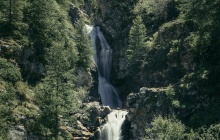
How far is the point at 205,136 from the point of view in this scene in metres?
50.5

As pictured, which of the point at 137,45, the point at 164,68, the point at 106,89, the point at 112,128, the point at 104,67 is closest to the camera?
the point at 112,128

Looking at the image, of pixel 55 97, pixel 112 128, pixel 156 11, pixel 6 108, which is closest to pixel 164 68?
pixel 112 128

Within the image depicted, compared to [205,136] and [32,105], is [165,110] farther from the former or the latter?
[32,105]

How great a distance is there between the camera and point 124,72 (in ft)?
301

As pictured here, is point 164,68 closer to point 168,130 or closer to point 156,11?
point 168,130

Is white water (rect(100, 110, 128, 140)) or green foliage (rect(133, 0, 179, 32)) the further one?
green foliage (rect(133, 0, 179, 32))

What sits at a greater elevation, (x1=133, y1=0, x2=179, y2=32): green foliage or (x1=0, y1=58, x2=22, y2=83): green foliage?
(x1=133, y1=0, x2=179, y2=32): green foliage

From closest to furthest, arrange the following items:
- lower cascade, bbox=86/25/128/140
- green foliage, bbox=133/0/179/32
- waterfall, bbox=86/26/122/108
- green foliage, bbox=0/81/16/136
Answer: green foliage, bbox=0/81/16/136 → lower cascade, bbox=86/25/128/140 → green foliage, bbox=133/0/179/32 → waterfall, bbox=86/26/122/108

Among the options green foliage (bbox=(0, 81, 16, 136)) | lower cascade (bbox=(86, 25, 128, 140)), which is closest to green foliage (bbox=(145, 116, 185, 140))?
lower cascade (bbox=(86, 25, 128, 140))

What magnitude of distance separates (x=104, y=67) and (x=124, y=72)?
286 inches

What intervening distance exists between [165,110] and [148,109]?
3513mm

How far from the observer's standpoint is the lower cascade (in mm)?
66938

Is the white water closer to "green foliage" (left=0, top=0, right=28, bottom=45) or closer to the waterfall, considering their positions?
the waterfall

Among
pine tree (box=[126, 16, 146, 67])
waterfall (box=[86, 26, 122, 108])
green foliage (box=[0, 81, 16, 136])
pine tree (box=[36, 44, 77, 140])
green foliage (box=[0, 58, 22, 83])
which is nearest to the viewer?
green foliage (box=[0, 81, 16, 136])
